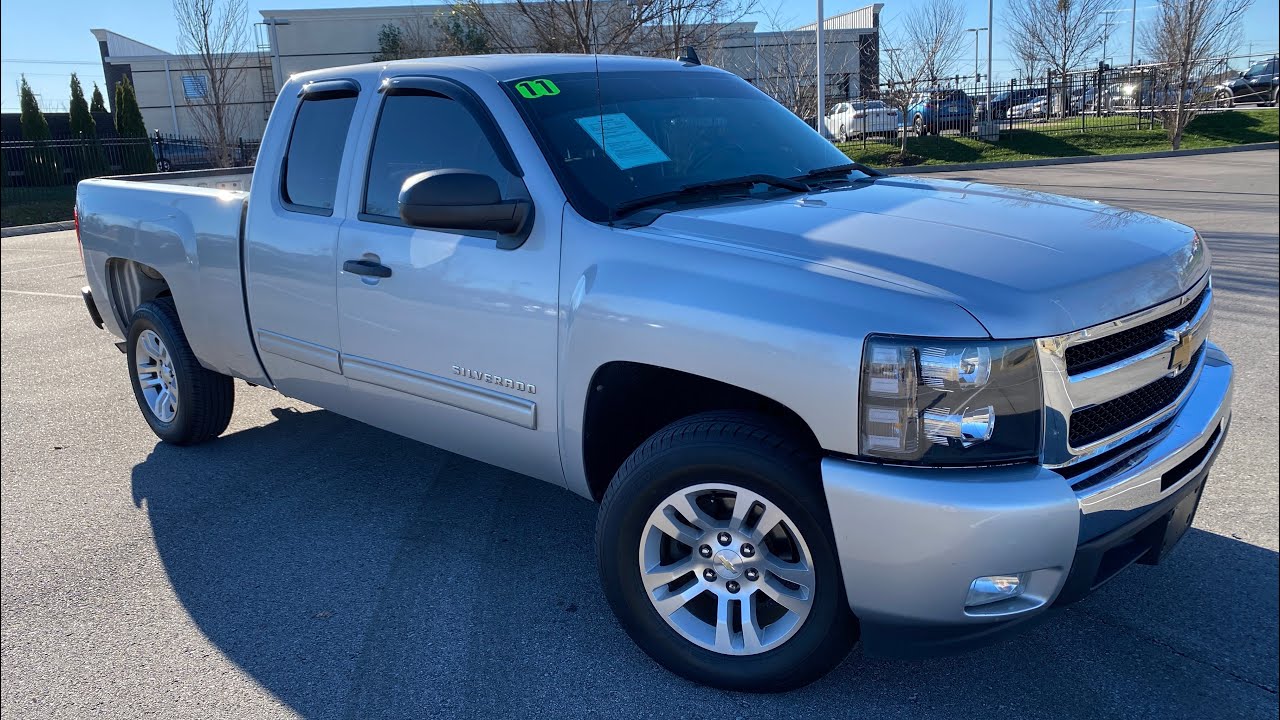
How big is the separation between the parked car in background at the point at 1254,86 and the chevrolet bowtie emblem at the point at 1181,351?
33.6m

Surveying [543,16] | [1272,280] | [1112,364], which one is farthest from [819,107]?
[1112,364]

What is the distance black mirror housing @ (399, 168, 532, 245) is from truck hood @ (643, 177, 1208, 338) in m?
0.51

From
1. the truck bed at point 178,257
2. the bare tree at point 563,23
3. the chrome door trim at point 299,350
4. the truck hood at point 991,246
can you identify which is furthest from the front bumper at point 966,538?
the bare tree at point 563,23

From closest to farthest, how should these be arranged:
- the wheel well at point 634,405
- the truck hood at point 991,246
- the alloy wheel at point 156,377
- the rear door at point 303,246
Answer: the truck hood at point 991,246 < the wheel well at point 634,405 < the rear door at point 303,246 < the alloy wheel at point 156,377

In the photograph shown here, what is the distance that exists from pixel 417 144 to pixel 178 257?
70.0 inches

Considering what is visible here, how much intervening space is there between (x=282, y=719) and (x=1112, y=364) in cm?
259

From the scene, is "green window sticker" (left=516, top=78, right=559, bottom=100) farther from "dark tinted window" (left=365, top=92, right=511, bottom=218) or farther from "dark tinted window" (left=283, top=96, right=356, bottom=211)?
"dark tinted window" (left=283, top=96, right=356, bottom=211)

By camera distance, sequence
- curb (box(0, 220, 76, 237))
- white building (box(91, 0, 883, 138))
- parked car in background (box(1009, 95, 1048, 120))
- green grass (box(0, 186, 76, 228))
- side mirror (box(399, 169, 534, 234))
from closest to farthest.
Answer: side mirror (box(399, 169, 534, 234)), curb (box(0, 220, 76, 237)), green grass (box(0, 186, 76, 228)), parked car in background (box(1009, 95, 1048, 120)), white building (box(91, 0, 883, 138))

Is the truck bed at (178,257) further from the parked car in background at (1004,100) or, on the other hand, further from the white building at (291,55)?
the white building at (291,55)

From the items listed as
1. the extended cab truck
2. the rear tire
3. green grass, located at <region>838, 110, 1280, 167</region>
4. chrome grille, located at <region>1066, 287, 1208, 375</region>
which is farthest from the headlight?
green grass, located at <region>838, 110, 1280, 167</region>

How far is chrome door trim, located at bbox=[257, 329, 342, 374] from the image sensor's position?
13.4 feet

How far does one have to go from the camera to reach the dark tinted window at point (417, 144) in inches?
144

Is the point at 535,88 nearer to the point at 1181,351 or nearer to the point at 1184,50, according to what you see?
the point at 1181,351

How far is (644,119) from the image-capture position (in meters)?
3.74
